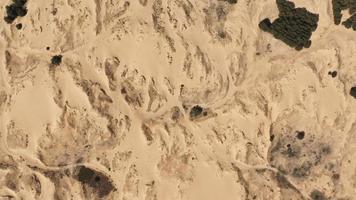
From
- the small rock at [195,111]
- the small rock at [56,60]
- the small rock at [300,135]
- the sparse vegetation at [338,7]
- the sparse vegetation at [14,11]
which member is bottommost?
the small rock at [300,135]

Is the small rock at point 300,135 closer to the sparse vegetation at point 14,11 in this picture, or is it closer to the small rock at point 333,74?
the small rock at point 333,74

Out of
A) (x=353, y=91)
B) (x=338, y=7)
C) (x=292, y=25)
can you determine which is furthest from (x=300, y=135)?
(x=338, y=7)

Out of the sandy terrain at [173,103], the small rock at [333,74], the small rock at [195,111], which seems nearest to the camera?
the sandy terrain at [173,103]

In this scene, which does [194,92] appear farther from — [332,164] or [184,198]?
[332,164]

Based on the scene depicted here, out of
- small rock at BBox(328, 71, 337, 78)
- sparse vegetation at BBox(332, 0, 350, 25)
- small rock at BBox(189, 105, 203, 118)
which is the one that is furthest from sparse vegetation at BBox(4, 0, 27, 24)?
small rock at BBox(328, 71, 337, 78)

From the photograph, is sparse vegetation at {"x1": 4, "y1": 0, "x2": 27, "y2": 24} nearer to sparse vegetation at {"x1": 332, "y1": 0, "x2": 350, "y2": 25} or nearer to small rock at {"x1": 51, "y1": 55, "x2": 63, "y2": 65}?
small rock at {"x1": 51, "y1": 55, "x2": 63, "y2": 65}

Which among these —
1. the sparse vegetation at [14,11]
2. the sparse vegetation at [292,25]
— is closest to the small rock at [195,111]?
the sparse vegetation at [292,25]

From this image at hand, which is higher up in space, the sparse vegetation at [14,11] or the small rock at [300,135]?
the sparse vegetation at [14,11]
